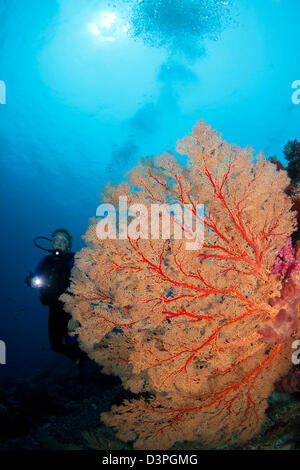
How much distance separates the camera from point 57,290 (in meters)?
5.58

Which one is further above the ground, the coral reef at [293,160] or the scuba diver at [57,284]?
the coral reef at [293,160]

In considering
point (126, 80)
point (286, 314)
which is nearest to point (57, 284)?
point (286, 314)

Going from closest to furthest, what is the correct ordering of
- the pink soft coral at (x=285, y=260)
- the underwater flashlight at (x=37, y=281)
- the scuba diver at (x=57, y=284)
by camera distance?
the pink soft coral at (x=285, y=260) < the underwater flashlight at (x=37, y=281) < the scuba diver at (x=57, y=284)

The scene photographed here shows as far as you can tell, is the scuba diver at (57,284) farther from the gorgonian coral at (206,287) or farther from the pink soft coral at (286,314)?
the pink soft coral at (286,314)

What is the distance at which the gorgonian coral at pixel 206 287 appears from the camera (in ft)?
8.26

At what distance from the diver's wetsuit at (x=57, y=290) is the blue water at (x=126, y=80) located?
73.2 feet

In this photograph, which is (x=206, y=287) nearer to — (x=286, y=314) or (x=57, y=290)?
(x=286, y=314)

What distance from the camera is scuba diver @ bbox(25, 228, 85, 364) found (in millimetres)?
5570

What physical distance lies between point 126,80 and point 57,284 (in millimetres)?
33254

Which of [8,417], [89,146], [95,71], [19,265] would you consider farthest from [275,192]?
[19,265]

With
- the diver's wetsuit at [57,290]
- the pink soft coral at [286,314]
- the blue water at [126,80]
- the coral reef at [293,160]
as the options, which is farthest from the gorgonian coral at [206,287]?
the blue water at [126,80]

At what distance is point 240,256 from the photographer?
8.64ft
